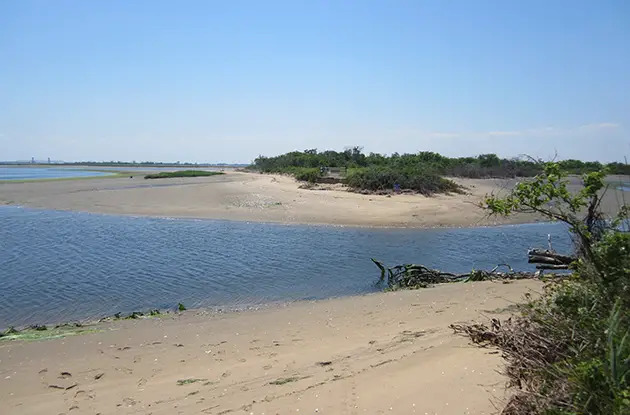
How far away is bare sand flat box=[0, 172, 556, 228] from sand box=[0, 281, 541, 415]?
48.2 feet

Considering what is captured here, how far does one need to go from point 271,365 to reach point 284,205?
73.9 ft

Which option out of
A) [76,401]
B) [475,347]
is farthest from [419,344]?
[76,401]

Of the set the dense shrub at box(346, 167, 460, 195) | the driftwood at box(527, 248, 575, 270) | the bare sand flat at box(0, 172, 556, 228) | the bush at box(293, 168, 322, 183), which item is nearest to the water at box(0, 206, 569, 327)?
the driftwood at box(527, 248, 575, 270)

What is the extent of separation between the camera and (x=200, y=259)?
1521 cm

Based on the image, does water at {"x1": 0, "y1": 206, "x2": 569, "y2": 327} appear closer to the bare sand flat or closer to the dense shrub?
the bare sand flat

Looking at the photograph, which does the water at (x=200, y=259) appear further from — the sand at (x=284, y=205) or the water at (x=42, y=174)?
the water at (x=42, y=174)

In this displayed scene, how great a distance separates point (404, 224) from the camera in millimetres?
22812

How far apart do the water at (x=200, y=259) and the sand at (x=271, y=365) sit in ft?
7.75

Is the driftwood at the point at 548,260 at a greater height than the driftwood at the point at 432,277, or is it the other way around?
the driftwood at the point at 548,260

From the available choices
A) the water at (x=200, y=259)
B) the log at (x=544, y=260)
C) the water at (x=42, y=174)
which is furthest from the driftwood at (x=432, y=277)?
the water at (x=42, y=174)

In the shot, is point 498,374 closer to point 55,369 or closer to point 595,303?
point 595,303

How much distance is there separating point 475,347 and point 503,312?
7.57 ft

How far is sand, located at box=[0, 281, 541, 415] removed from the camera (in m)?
4.74

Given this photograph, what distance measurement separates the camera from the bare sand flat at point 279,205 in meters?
24.2
